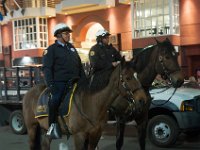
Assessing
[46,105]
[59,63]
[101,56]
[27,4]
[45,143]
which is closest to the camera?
[59,63]

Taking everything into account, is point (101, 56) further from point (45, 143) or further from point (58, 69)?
point (45, 143)

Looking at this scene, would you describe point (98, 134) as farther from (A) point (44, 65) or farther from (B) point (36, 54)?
(B) point (36, 54)

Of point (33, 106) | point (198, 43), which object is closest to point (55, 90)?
point (33, 106)

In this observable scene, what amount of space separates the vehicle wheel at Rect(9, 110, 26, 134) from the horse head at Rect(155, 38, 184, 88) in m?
6.50

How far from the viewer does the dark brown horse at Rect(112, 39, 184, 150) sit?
23.5 ft

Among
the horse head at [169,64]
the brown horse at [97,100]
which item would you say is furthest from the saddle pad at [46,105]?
the horse head at [169,64]

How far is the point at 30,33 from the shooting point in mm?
27266

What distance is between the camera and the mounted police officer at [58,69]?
233 inches

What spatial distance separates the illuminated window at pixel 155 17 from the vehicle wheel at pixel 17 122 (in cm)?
1016

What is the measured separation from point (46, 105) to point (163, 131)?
3868 millimetres

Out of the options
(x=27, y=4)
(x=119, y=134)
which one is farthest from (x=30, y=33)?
(x=119, y=134)

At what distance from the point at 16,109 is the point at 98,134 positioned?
26.9 feet

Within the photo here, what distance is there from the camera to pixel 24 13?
87.3 ft

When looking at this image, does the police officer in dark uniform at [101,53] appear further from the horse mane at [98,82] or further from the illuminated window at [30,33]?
the illuminated window at [30,33]
